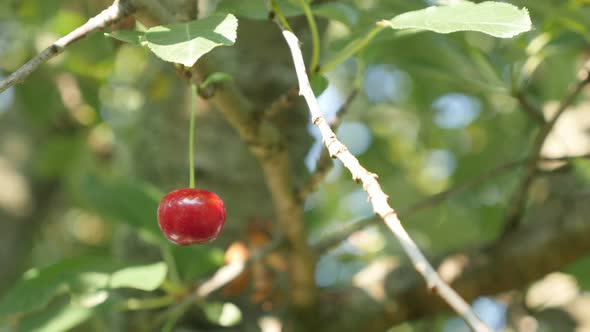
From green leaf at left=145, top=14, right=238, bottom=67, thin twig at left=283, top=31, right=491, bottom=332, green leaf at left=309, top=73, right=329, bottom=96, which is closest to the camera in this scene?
thin twig at left=283, top=31, right=491, bottom=332

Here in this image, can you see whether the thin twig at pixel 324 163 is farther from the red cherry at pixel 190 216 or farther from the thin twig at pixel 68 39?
the thin twig at pixel 68 39

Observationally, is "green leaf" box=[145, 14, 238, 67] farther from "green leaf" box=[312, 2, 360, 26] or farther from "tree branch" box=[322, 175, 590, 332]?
"tree branch" box=[322, 175, 590, 332]

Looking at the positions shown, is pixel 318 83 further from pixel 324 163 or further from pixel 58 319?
pixel 58 319

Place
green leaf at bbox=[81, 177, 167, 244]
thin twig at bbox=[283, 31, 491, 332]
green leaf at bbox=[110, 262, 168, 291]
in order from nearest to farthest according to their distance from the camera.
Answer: thin twig at bbox=[283, 31, 491, 332] → green leaf at bbox=[110, 262, 168, 291] → green leaf at bbox=[81, 177, 167, 244]

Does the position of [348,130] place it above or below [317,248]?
above

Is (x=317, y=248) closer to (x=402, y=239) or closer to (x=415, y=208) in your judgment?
(x=415, y=208)

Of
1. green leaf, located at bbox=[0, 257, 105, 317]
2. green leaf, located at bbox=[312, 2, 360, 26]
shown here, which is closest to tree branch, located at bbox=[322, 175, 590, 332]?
green leaf, located at bbox=[0, 257, 105, 317]

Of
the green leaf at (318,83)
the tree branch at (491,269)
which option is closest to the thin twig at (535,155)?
the tree branch at (491,269)

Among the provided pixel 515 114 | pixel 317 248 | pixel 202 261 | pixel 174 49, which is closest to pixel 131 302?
pixel 202 261
